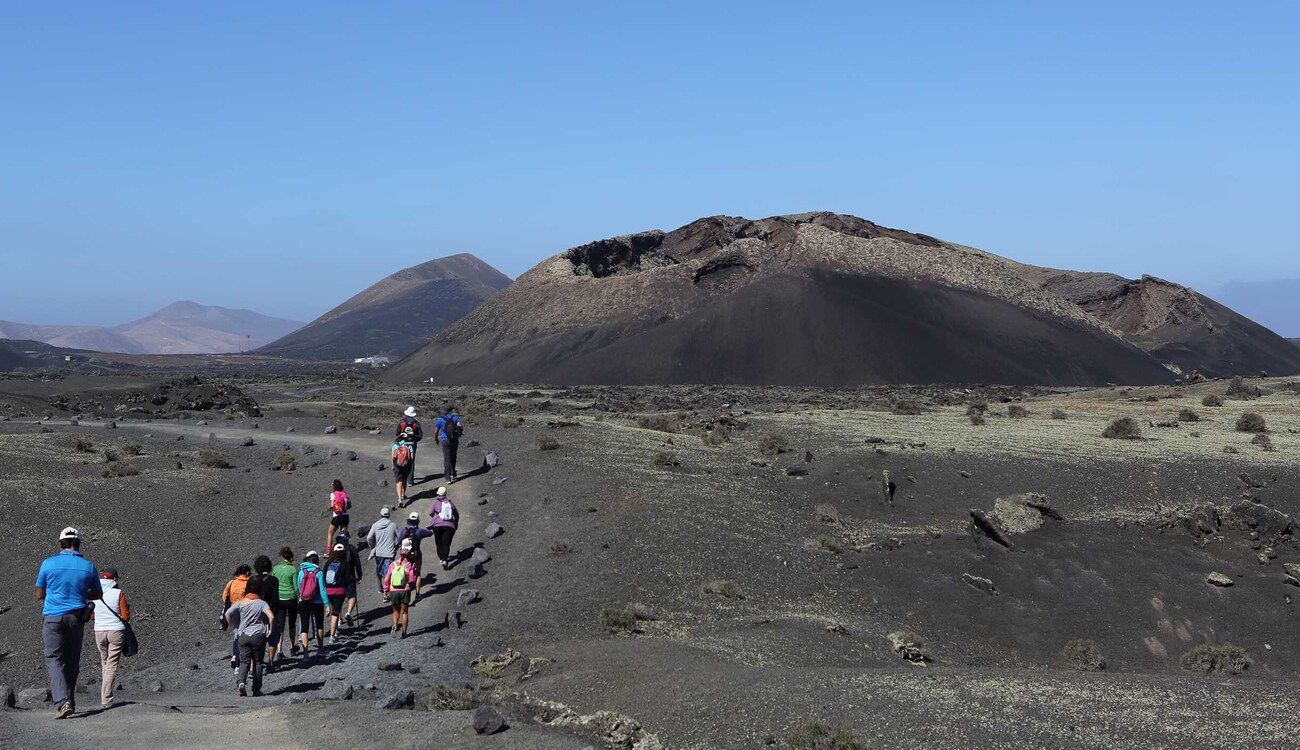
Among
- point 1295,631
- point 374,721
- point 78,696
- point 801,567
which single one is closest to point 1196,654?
point 1295,631

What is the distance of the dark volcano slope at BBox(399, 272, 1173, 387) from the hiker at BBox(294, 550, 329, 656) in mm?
60391

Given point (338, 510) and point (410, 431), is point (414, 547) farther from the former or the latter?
point (410, 431)

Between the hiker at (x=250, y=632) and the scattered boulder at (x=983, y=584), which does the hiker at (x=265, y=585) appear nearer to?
the hiker at (x=250, y=632)

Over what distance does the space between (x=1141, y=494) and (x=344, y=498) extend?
17.6 meters

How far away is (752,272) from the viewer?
289 ft

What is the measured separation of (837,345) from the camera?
76.0 metres

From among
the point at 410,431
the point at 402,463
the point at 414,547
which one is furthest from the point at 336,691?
the point at 410,431

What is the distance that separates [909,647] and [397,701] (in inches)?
296

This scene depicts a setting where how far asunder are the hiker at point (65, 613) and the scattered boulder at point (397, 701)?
115 inches

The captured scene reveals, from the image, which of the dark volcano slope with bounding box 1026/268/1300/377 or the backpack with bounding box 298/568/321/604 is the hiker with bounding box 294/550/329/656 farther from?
the dark volcano slope with bounding box 1026/268/1300/377

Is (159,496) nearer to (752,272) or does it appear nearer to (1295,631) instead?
(1295,631)

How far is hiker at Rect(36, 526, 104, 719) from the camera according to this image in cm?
1016

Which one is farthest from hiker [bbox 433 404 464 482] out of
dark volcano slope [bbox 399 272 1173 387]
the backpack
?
dark volcano slope [bbox 399 272 1173 387]

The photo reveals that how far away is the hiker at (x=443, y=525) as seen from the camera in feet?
54.8
